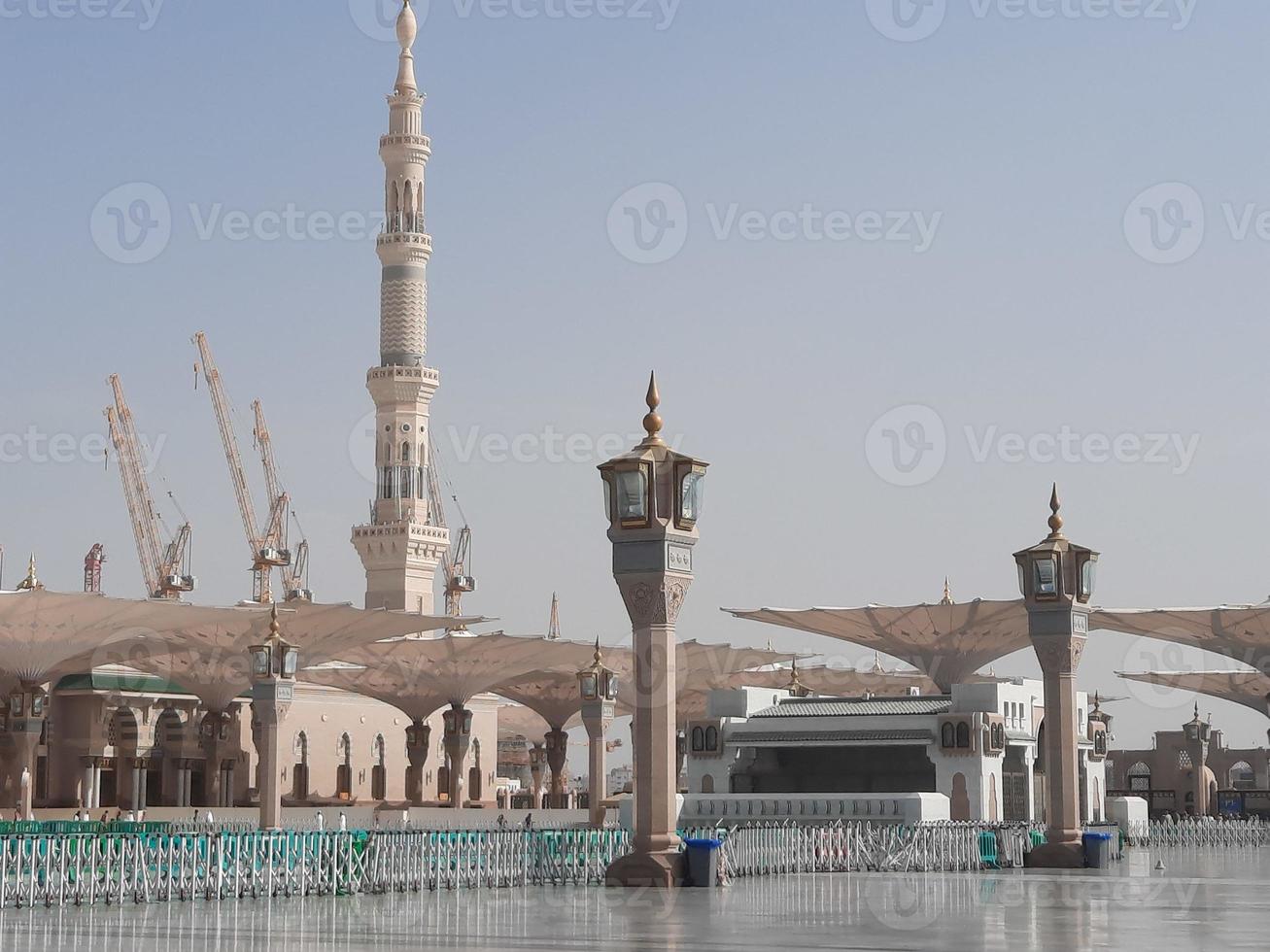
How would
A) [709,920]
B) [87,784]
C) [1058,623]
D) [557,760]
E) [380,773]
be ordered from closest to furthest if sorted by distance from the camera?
1. [709,920]
2. [1058,623]
3. [87,784]
4. [557,760]
5. [380,773]

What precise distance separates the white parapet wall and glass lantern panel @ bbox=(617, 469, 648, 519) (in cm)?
1959

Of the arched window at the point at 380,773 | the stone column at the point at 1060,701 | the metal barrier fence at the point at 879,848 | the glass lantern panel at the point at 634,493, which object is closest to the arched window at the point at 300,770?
the arched window at the point at 380,773

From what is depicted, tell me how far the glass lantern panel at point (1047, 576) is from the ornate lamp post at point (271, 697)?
56.0ft

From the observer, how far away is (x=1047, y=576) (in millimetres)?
30953

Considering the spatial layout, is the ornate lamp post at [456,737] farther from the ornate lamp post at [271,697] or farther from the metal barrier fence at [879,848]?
the metal barrier fence at [879,848]

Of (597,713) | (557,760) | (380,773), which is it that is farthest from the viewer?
(380,773)

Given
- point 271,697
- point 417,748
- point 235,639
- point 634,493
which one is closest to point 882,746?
point 235,639

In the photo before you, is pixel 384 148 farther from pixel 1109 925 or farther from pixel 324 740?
pixel 1109 925

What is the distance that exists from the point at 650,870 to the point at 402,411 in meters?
82.2

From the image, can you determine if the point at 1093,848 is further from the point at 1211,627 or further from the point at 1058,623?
the point at 1211,627

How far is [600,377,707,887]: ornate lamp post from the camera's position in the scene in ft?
75.6

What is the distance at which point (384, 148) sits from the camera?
109 metres

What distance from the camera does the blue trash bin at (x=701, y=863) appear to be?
945 inches

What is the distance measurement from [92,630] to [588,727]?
15.6 metres
